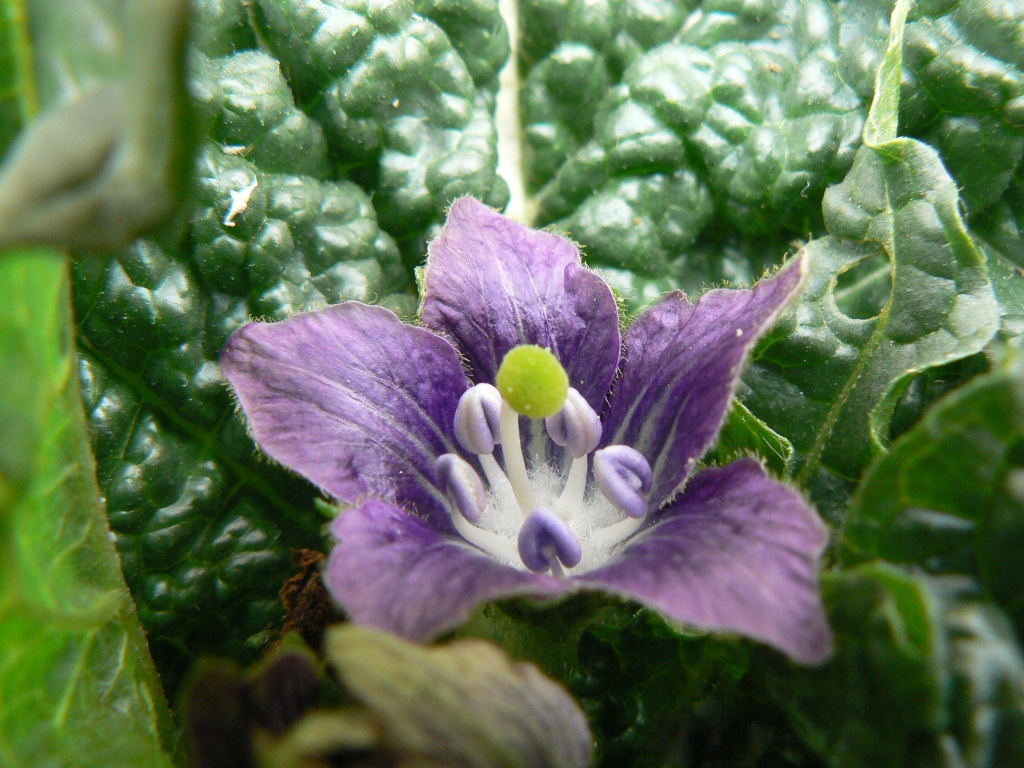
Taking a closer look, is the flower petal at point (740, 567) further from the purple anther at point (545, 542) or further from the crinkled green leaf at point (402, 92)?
the crinkled green leaf at point (402, 92)

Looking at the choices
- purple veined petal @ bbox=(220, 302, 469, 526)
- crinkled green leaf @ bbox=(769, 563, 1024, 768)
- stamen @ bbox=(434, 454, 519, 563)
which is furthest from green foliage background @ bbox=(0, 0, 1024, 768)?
purple veined petal @ bbox=(220, 302, 469, 526)

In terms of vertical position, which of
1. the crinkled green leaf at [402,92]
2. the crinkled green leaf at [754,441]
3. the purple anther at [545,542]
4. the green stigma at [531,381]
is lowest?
the purple anther at [545,542]

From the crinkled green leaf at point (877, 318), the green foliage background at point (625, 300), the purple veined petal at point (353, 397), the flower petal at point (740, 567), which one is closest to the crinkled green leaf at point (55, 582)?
the green foliage background at point (625, 300)

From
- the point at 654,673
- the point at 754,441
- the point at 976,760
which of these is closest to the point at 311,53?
the point at 754,441

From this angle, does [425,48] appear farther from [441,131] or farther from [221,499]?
[221,499]

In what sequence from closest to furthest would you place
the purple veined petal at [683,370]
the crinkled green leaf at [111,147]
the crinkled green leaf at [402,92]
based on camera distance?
the crinkled green leaf at [111,147] → the purple veined petal at [683,370] → the crinkled green leaf at [402,92]

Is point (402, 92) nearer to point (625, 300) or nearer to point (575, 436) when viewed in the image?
point (625, 300)

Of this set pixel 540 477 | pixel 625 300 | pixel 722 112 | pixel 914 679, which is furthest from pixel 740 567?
pixel 722 112
